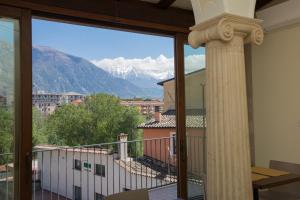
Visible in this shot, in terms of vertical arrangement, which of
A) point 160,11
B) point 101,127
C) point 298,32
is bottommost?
point 101,127

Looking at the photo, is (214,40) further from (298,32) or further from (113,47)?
(113,47)

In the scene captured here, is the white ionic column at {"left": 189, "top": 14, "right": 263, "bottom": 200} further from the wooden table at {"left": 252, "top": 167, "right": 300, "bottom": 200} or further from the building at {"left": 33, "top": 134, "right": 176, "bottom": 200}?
the building at {"left": 33, "top": 134, "right": 176, "bottom": 200}

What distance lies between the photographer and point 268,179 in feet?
8.18

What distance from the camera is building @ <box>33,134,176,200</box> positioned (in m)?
4.98

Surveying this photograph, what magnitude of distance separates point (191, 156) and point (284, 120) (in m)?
1.25

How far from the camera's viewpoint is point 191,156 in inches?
151

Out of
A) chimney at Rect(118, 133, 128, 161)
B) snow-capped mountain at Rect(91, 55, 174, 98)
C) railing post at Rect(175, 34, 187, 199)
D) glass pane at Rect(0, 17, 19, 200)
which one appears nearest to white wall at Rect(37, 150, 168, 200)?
chimney at Rect(118, 133, 128, 161)

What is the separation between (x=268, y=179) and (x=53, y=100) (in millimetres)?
3499

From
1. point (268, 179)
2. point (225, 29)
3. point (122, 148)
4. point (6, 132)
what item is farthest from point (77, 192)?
point (225, 29)

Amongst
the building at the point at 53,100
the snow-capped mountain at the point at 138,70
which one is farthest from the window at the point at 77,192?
the snow-capped mountain at the point at 138,70

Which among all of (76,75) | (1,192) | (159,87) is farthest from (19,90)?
(159,87)

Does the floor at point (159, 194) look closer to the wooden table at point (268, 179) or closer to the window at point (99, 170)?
the window at point (99, 170)

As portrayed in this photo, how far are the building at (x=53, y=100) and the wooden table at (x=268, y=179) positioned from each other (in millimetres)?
2927

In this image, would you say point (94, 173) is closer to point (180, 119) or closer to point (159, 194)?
point (159, 194)
